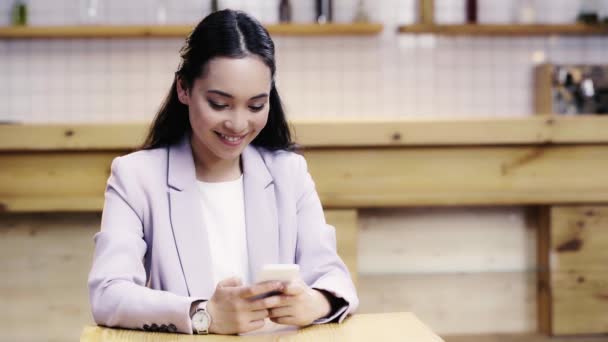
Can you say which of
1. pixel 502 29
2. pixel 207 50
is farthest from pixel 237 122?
pixel 502 29

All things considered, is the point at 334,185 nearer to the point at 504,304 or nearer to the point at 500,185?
the point at 500,185

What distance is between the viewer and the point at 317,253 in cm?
137

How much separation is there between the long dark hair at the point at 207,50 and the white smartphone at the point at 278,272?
42cm

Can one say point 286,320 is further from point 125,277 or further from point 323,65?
point 323,65

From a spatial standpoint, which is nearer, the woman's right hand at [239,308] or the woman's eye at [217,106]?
the woman's right hand at [239,308]

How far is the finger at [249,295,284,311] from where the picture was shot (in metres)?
1.07

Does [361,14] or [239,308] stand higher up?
[361,14]

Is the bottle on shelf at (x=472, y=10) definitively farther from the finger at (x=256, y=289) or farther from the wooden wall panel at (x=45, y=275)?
the finger at (x=256, y=289)

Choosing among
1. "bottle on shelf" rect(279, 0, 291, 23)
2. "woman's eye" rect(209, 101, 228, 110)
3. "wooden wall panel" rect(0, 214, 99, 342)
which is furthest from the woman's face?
"bottle on shelf" rect(279, 0, 291, 23)

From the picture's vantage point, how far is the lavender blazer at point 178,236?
112 cm

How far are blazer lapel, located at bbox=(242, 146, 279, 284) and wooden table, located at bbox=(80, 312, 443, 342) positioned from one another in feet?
0.94

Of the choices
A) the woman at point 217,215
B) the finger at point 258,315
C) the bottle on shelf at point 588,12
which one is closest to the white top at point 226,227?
the woman at point 217,215

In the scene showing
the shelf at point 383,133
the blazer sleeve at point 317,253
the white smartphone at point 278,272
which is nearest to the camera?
the white smartphone at point 278,272

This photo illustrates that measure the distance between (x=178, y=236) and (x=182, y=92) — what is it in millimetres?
279
